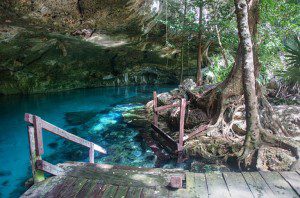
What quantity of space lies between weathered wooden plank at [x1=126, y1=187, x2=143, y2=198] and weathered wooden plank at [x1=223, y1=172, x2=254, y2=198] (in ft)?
4.23

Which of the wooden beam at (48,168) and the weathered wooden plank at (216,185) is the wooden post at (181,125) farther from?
the wooden beam at (48,168)

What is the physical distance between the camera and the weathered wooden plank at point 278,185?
3.78 meters

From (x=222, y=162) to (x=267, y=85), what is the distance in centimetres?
805

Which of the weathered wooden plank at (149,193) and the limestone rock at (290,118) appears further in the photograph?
the limestone rock at (290,118)

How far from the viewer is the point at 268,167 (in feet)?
23.0

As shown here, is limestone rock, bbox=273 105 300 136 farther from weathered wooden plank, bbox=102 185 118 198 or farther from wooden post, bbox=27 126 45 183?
wooden post, bbox=27 126 45 183

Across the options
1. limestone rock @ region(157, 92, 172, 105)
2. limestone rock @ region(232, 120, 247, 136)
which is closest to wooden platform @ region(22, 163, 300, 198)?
limestone rock @ region(232, 120, 247, 136)

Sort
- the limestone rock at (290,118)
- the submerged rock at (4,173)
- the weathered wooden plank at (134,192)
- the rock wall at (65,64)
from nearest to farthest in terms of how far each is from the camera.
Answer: the weathered wooden plank at (134,192) < the submerged rock at (4,173) < the limestone rock at (290,118) < the rock wall at (65,64)

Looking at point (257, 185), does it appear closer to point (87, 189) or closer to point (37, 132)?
point (87, 189)

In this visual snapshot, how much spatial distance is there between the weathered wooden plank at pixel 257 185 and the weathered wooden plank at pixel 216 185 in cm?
38

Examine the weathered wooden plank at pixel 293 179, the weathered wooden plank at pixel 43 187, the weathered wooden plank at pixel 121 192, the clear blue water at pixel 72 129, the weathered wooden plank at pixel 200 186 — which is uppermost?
the weathered wooden plank at pixel 293 179

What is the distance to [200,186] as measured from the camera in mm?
3998

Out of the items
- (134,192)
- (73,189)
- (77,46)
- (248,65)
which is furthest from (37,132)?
(77,46)

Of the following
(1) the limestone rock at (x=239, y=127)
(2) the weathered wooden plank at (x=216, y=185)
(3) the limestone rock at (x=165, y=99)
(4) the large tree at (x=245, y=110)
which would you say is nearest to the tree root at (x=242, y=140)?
(4) the large tree at (x=245, y=110)
